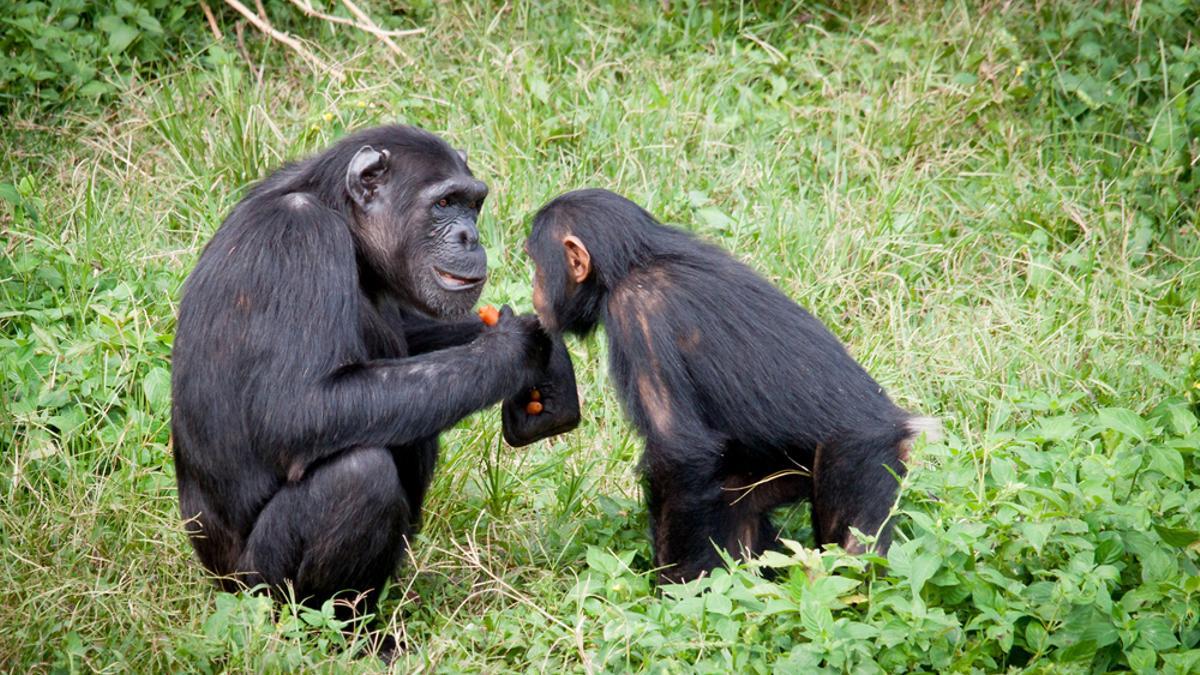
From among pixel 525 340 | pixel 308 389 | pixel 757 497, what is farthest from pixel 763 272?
pixel 308 389

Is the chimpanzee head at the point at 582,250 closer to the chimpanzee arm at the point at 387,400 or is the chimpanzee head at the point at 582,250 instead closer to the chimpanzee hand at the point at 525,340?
the chimpanzee hand at the point at 525,340

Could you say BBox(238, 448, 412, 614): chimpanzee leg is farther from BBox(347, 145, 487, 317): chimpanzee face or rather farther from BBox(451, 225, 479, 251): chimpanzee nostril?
BBox(451, 225, 479, 251): chimpanzee nostril

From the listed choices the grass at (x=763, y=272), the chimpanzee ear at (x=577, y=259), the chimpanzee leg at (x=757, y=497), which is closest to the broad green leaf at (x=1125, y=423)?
the grass at (x=763, y=272)

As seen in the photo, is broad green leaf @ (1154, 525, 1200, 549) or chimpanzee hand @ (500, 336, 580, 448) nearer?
broad green leaf @ (1154, 525, 1200, 549)

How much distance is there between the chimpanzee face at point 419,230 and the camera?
5.39 m

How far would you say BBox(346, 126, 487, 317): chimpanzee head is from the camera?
212 inches

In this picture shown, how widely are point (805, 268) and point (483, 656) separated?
3289 millimetres

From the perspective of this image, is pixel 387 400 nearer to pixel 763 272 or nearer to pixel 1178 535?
pixel 1178 535

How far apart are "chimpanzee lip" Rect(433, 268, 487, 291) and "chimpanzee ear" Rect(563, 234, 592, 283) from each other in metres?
0.40

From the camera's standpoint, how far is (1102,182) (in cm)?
787

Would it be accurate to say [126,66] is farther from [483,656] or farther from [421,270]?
[483,656]

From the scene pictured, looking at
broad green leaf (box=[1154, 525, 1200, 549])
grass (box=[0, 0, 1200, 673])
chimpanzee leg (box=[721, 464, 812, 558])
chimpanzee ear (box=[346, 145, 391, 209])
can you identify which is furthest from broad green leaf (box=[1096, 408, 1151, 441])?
chimpanzee ear (box=[346, 145, 391, 209])

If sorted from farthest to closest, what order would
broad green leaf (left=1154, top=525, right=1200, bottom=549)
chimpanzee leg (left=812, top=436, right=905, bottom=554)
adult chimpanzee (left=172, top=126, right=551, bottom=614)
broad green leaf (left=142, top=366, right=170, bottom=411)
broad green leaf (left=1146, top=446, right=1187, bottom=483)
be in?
broad green leaf (left=142, top=366, right=170, bottom=411) → chimpanzee leg (left=812, top=436, right=905, bottom=554) → adult chimpanzee (left=172, top=126, right=551, bottom=614) → broad green leaf (left=1146, top=446, right=1187, bottom=483) → broad green leaf (left=1154, top=525, right=1200, bottom=549)

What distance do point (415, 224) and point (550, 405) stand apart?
95 cm
